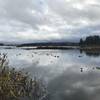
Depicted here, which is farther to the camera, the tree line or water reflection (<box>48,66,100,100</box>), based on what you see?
the tree line

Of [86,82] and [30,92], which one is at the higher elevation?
[30,92]

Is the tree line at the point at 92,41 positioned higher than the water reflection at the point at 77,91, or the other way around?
the tree line at the point at 92,41

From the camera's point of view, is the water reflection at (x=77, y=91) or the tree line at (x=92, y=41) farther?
the tree line at (x=92, y=41)

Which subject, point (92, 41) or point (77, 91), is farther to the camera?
point (92, 41)

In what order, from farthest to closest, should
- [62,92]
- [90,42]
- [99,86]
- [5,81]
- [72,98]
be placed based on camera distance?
[90,42], [99,86], [62,92], [72,98], [5,81]

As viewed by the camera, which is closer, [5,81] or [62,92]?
[5,81]

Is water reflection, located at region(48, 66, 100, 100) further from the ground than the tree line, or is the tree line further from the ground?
the tree line

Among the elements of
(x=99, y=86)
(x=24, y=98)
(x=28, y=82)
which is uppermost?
(x=28, y=82)

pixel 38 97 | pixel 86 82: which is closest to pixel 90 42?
pixel 86 82

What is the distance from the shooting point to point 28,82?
15445 millimetres

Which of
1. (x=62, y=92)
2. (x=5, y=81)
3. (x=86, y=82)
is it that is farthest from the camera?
(x=86, y=82)

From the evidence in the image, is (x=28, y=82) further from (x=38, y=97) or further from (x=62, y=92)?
(x=62, y=92)

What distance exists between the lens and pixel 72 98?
20.7 meters

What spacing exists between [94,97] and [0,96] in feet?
45.1
